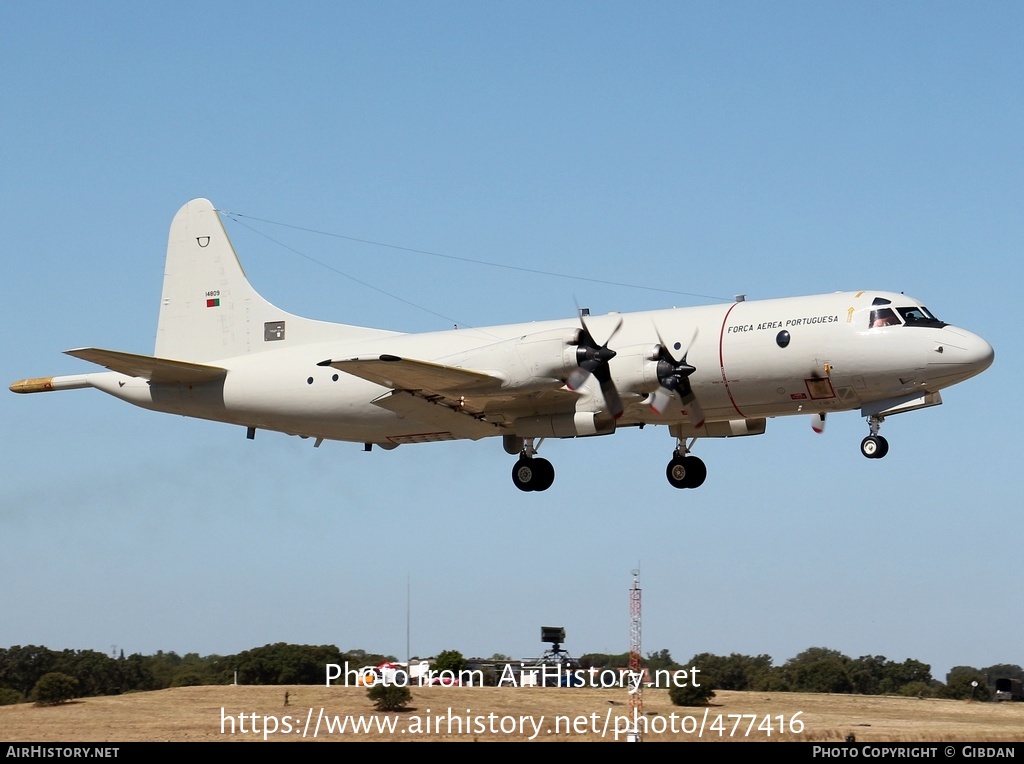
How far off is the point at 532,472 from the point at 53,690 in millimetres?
16370

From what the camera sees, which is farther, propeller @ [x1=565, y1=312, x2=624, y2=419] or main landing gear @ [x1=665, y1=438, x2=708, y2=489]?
main landing gear @ [x1=665, y1=438, x2=708, y2=489]

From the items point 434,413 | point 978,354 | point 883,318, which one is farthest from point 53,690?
point 978,354

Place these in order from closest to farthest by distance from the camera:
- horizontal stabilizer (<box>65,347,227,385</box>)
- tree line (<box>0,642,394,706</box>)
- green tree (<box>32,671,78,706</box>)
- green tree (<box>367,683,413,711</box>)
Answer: horizontal stabilizer (<box>65,347,227,385</box>)
green tree (<box>367,683,413,711</box>)
green tree (<box>32,671,78,706</box>)
tree line (<box>0,642,394,706</box>)

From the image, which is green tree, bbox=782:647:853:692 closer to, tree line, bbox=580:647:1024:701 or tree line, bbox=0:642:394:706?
tree line, bbox=580:647:1024:701

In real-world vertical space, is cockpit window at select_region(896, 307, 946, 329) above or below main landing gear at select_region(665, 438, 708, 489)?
above

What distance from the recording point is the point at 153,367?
31.4 metres

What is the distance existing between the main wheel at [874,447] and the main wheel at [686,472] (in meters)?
4.82

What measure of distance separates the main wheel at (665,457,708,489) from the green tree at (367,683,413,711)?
10.8m

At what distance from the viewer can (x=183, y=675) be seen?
45.7 metres

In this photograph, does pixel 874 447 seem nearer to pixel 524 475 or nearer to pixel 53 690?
pixel 524 475

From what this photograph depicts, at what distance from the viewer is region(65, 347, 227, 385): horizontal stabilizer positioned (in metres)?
29.3

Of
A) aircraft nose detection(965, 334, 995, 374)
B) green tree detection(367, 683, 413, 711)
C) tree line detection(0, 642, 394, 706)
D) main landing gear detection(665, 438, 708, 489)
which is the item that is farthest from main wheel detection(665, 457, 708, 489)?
tree line detection(0, 642, 394, 706)
